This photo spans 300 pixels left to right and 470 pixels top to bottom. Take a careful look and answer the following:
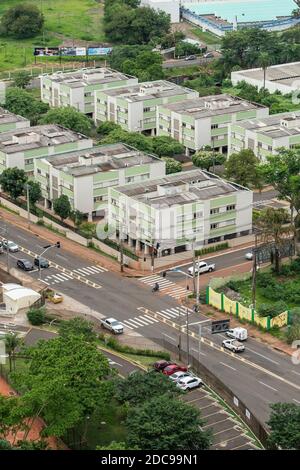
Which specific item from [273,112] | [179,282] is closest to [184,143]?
[273,112]

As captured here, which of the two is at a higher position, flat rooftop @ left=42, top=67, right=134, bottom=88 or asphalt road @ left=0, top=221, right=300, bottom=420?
flat rooftop @ left=42, top=67, right=134, bottom=88

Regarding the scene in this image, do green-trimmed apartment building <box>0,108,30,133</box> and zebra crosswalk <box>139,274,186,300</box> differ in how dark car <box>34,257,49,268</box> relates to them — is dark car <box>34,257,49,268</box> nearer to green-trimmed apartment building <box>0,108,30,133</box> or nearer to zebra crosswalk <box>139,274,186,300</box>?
zebra crosswalk <box>139,274,186,300</box>

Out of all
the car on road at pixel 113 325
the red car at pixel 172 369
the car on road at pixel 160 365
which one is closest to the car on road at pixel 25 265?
the car on road at pixel 113 325

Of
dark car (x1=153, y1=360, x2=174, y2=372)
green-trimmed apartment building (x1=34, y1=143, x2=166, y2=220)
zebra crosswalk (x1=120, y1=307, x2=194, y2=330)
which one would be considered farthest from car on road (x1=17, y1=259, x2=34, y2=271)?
dark car (x1=153, y1=360, x2=174, y2=372)

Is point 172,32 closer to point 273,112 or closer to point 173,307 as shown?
point 273,112

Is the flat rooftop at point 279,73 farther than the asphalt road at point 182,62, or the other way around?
the asphalt road at point 182,62

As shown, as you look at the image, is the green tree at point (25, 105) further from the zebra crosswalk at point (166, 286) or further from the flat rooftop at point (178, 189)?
the zebra crosswalk at point (166, 286)
